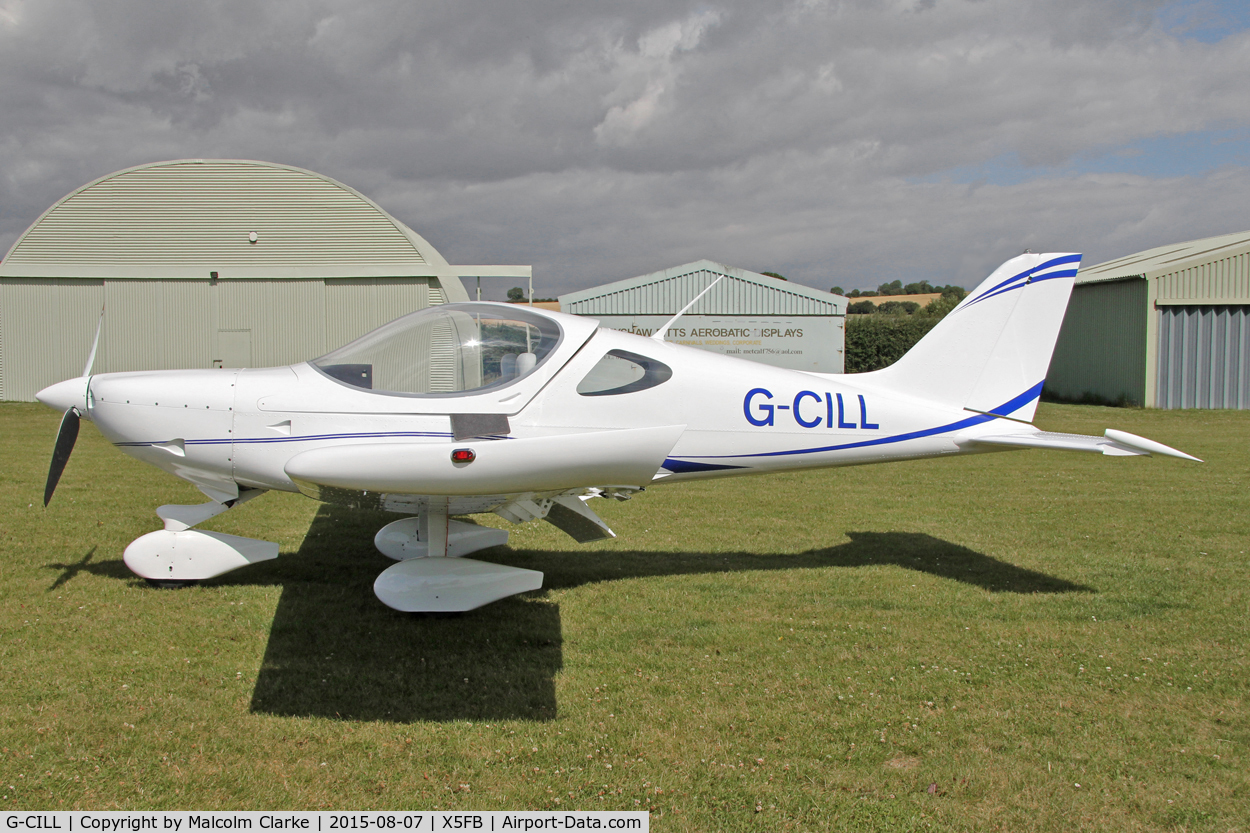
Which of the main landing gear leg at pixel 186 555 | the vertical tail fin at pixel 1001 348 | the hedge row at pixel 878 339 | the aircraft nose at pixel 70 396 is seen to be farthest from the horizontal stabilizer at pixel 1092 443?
the hedge row at pixel 878 339

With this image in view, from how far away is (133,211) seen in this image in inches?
823

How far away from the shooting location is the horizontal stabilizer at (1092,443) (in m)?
4.90

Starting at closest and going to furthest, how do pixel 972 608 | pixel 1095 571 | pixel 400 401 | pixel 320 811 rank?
pixel 320 811, pixel 400 401, pixel 972 608, pixel 1095 571

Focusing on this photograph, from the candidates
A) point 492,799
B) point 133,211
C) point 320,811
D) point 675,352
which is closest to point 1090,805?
point 492,799

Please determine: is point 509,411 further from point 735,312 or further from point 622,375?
point 735,312

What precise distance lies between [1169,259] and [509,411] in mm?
25919

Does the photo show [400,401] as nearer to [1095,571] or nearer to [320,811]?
[320,811]

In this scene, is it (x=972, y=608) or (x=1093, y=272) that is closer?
(x=972, y=608)

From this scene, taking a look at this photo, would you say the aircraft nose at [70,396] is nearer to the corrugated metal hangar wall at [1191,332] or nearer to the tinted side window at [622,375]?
the tinted side window at [622,375]

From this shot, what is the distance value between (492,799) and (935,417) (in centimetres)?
421

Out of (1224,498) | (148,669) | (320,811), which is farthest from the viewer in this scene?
(1224,498)

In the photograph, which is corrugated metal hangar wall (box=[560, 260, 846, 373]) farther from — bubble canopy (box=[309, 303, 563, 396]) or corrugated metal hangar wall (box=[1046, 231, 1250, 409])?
bubble canopy (box=[309, 303, 563, 396])

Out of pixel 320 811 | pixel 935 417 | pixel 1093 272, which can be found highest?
pixel 1093 272

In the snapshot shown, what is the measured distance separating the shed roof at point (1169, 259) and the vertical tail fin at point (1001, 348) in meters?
12.5
